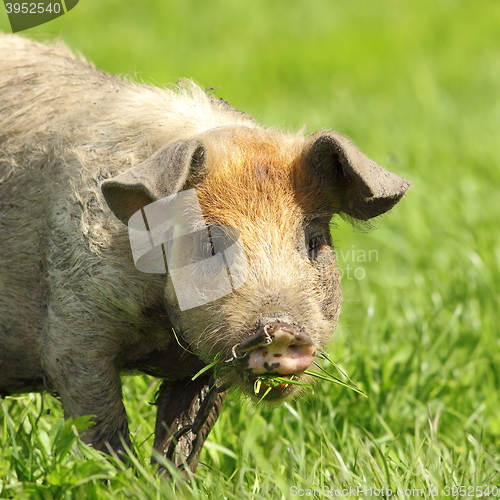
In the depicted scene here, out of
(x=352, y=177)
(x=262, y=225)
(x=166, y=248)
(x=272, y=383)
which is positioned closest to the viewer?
(x=272, y=383)

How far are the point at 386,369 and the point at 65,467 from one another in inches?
97.4

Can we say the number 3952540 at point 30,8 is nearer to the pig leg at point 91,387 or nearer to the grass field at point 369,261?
the grass field at point 369,261

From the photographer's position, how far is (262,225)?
3582 mm

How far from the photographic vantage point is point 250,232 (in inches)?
140

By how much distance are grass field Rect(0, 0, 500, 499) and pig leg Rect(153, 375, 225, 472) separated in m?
0.13

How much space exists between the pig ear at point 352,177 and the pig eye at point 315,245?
266 mm

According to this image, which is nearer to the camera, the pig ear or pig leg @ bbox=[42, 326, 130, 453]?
the pig ear

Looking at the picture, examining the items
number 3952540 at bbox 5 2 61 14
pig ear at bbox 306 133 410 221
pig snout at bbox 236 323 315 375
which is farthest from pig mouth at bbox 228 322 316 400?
number 3952540 at bbox 5 2 61 14

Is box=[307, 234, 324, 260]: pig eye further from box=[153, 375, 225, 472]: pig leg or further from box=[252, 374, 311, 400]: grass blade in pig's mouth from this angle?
box=[153, 375, 225, 472]: pig leg

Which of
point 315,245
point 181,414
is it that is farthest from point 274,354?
point 181,414

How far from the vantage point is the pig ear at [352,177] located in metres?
3.68

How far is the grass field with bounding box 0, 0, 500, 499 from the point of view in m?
3.68

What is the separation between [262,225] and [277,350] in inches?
22.8

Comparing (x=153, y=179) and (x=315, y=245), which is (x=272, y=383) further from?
(x=153, y=179)
